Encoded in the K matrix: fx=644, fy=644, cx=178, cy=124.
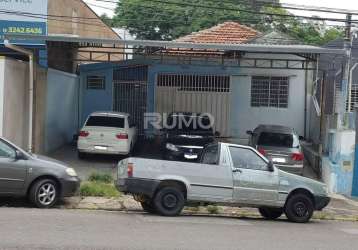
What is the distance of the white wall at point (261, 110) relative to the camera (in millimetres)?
27703

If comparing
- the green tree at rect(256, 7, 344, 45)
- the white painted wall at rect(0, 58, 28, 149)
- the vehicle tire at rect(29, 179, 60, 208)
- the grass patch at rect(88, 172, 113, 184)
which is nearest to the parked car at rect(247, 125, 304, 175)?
the grass patch at rect(88, 172, 113, 184)

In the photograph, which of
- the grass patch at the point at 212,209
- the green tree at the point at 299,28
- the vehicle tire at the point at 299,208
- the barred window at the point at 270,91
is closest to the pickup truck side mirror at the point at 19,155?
the grass patch at the point at 212,209

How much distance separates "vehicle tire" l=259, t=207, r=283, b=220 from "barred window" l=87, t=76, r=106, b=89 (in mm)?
14479

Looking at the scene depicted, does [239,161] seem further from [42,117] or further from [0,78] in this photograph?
[42,117]

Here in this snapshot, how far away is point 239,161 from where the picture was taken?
13.9 meters

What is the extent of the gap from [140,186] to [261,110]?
50.7 ft

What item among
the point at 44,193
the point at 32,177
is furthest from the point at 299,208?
the point at 32,177

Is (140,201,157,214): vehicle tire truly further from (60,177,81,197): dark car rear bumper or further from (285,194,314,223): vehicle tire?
(285,194,314,223): vehicle tire

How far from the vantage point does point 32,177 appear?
1341cm

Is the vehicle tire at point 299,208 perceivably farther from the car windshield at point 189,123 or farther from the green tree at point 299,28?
the green tree at point 299,28

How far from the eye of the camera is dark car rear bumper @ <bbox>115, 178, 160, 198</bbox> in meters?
13.0

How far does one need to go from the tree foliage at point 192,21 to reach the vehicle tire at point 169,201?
3459 cm

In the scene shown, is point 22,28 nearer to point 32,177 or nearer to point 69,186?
point 69,186

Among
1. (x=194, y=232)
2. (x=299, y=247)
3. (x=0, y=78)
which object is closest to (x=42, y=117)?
(x=0, y=78)
